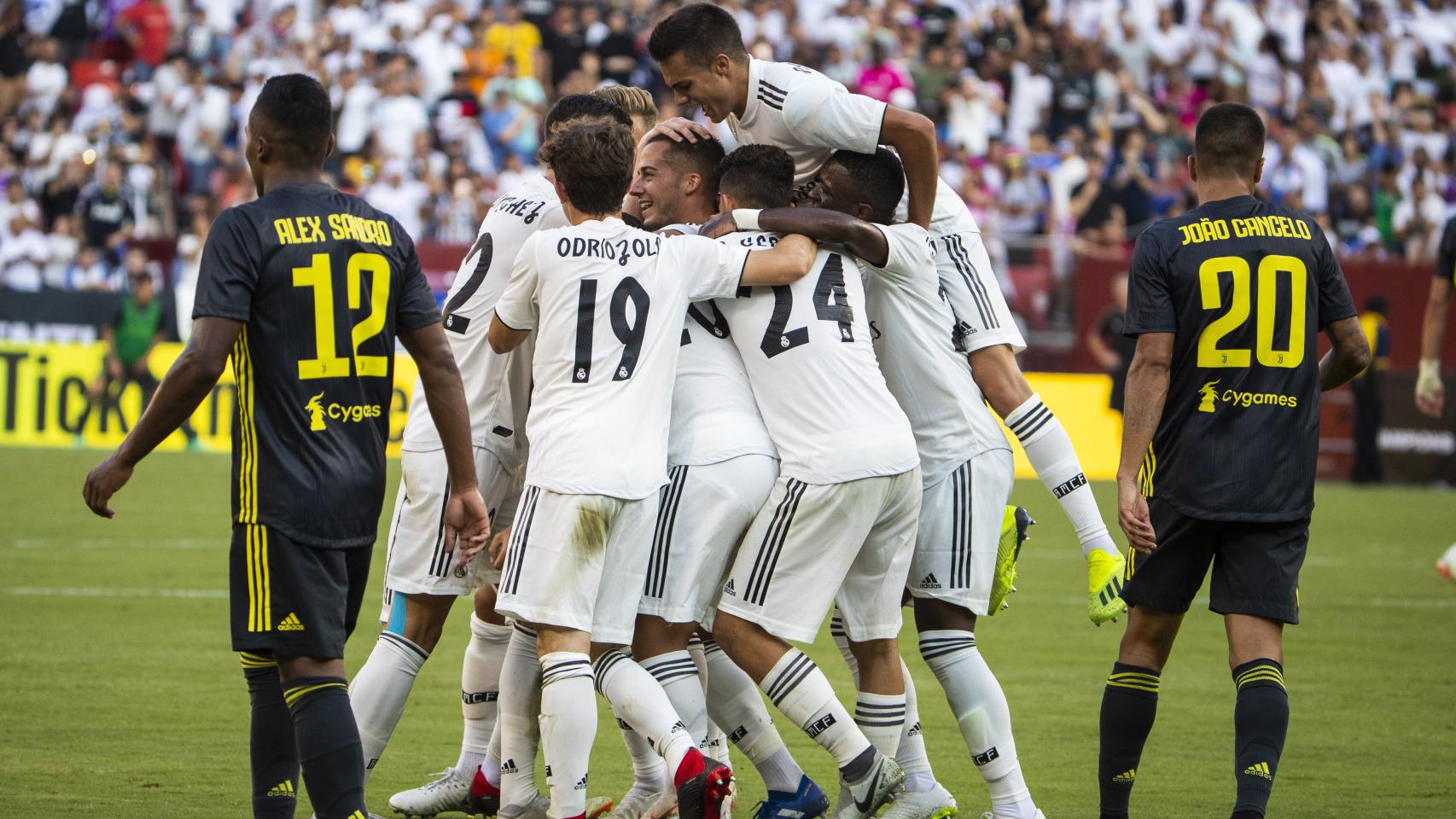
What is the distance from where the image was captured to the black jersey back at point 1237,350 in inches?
243

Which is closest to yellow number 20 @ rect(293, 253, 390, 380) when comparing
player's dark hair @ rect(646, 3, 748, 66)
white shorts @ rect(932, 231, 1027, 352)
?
player's dark hair @ rect(646, 3, 748, 66)

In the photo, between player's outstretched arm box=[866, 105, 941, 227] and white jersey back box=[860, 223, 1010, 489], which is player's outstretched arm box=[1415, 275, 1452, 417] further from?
player's outstretched arm box=[866, 105, 941, 227]

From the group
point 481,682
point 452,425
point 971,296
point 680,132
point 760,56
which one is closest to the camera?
point 452,425

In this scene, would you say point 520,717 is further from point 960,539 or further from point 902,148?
point 902,148

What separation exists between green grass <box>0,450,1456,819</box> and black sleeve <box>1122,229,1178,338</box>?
5.98ft

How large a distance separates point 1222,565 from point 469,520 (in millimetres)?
2509

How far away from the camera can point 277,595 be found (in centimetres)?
536

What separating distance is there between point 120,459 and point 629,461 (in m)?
1.50

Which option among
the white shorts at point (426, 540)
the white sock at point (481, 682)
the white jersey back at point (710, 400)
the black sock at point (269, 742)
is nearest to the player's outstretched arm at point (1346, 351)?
the white jersey back at point (710, 400)

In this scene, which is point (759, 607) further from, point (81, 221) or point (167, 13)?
point (167, 13)

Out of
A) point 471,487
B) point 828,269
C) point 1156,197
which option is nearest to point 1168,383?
point 828,269

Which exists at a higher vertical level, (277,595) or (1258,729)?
(277,595)

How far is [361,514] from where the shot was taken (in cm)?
551

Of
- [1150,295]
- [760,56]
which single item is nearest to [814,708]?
[1150,295]
